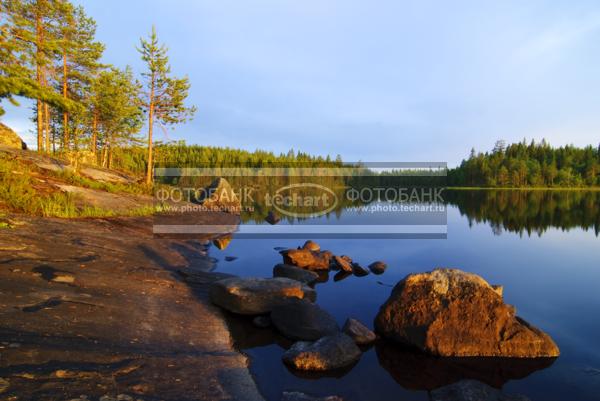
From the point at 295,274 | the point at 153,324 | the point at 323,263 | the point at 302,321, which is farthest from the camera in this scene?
the point at 323,263

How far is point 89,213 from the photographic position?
17422 mm

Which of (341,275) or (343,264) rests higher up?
(343,264)

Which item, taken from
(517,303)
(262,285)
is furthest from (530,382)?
(262,285)

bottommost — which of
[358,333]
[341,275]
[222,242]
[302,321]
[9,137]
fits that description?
[341,275]

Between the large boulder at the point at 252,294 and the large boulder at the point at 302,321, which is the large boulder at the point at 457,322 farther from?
the large boulder at the point at 252,294

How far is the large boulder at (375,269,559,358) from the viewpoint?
773cm

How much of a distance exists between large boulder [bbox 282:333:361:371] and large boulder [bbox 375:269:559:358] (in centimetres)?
161

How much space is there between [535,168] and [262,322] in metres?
→ 149

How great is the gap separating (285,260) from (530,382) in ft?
37.6

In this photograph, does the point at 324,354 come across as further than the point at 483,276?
No

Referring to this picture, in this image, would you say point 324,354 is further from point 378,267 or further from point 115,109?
point 115,109

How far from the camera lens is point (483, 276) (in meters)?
16.0

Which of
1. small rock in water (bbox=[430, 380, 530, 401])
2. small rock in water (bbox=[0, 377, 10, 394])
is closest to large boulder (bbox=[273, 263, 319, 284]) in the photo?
small rock in water (bbox=[430, 380, 530, 401])

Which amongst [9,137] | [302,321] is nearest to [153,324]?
[302,321]
